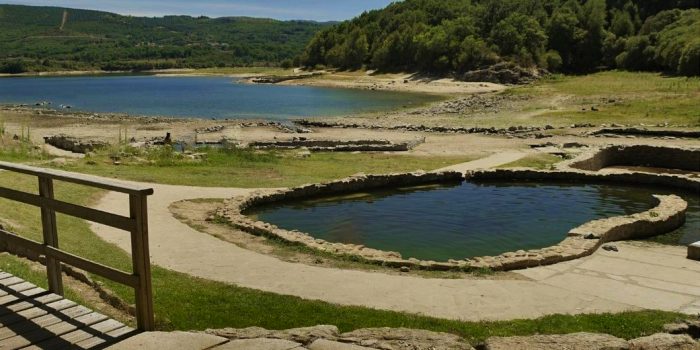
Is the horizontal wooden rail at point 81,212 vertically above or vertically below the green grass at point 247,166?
above

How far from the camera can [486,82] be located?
10069 cm

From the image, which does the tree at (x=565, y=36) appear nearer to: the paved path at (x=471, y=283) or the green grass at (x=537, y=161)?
the green grass at (x=537, y=161)

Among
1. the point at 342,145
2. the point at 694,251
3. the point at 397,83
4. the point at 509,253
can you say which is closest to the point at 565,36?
the point at 397,83

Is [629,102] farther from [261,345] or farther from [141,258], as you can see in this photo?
[141,258]

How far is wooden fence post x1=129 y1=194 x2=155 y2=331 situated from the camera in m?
6.43

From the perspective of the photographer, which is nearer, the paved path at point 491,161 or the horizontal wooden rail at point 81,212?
the horizontal wooden rail at point 81,212

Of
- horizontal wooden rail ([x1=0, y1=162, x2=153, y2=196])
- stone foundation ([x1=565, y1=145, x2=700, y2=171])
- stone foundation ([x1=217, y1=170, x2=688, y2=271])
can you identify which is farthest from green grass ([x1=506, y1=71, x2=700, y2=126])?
horizontal wooden rail ([x1=0, y1=162, x2=153, y2=196])

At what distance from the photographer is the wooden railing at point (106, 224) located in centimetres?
646

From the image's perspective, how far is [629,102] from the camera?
51531 millimetres

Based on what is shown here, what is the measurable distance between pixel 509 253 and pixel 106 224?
978 centimetres

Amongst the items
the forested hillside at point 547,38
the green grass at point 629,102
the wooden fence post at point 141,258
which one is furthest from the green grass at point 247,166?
the forested hillside at point 547,38

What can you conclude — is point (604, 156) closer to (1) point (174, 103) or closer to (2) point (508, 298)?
(2) point (508, 298)

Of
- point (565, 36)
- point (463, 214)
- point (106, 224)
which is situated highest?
point (565, 36)

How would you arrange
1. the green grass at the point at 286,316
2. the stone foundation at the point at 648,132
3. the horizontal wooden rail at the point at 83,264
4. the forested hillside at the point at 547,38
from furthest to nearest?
the forested hillside at the point at 547,38 → the stone foundation at the point at 648,132 → the green grass at the point at 286,316 → the horizontal wooden rail at the point at 83,264
